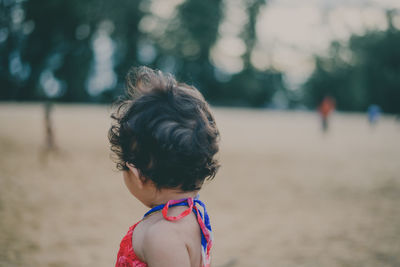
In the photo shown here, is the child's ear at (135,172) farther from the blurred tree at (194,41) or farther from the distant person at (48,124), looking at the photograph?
the blurred tree at (194,41)

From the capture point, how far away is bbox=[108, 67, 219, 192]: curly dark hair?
121cm

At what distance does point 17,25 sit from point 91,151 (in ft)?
97.9

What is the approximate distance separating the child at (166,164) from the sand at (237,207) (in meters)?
0.47

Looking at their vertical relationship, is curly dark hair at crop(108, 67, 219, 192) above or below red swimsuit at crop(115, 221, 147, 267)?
above

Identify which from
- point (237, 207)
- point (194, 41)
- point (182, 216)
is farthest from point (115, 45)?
point (182, 216)

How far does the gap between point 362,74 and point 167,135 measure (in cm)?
4820

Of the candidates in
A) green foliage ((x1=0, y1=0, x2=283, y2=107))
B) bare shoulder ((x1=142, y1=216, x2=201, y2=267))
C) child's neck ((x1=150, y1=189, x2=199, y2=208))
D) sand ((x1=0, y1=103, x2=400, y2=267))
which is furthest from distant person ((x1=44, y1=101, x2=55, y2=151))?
green foliage ((x1=0, y1=0, x2=283, y2=107))

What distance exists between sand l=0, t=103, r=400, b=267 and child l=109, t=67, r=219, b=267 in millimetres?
469

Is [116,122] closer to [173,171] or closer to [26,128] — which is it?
[173,171]

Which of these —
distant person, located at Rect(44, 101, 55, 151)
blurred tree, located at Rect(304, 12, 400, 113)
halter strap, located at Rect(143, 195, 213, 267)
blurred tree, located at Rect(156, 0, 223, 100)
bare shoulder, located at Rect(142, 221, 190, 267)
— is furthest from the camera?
blurred tree, located at Rect(304, 12, 400, 113)

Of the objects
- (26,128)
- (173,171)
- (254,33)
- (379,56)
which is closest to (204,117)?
(173,171)

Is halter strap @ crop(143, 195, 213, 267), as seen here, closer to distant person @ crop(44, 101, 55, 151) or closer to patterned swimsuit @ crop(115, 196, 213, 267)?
patterned swimsuit @ crop(115, 196, 213, 267)

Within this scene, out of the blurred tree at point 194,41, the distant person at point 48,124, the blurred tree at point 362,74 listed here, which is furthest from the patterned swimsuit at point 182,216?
the blurred tree at point 362,74

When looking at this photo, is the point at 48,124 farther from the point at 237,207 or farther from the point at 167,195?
the point at 167,195
